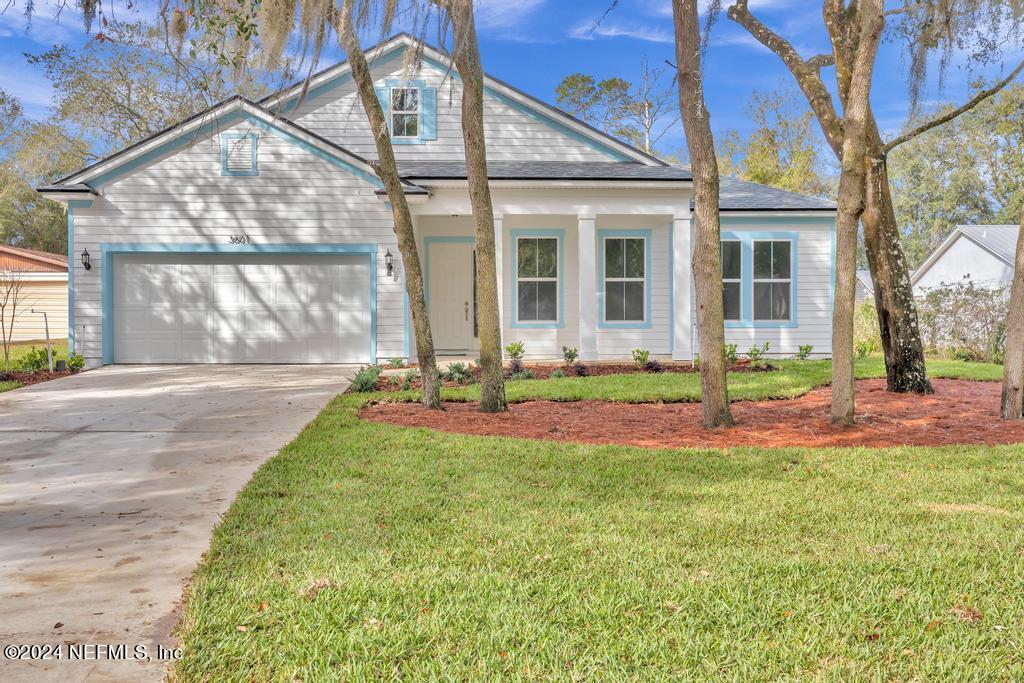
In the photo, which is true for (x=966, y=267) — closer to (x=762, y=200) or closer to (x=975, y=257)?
(x=975, y=257)

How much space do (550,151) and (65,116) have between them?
19.6 meters

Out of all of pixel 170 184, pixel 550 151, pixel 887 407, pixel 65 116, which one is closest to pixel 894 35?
pixel 887 407

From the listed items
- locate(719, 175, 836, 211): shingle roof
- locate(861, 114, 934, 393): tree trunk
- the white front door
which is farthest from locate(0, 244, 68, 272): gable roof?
locate(861, 114, 934, 393): tree trunk

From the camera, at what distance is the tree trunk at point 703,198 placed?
7168 mm

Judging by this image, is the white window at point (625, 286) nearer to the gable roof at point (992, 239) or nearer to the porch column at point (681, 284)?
the porch column at point (681, 284)

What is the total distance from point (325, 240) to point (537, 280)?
434cm

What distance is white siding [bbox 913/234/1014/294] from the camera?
23.6m

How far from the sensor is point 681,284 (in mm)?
15023

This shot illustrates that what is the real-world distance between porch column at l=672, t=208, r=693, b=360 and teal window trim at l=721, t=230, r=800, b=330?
5.61ft

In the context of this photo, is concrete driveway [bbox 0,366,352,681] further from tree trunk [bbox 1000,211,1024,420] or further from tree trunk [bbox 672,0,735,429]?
tree trunk [bbox 1000,211,1024,420]

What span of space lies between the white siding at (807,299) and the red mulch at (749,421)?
6151mm

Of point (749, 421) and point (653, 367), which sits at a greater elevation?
point (653, 367)

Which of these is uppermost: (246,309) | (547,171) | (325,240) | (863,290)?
(547,171)

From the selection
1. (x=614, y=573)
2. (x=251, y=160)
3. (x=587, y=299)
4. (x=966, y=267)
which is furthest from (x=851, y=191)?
(x=966, y=267)
